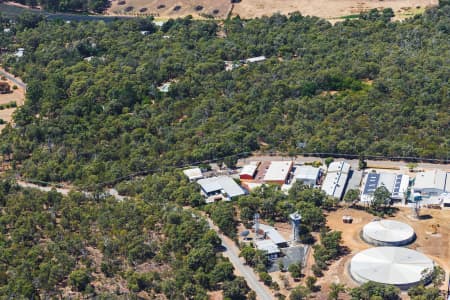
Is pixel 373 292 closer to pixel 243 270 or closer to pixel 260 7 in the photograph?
pixel 243 270

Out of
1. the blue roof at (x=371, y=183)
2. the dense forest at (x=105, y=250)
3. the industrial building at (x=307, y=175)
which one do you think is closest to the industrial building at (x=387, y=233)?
the blue roof at (x=371, y=183)

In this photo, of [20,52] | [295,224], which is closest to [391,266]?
[295,224]

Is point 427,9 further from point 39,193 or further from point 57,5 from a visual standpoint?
point 39,193

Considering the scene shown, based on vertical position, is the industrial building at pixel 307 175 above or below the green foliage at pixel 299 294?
below

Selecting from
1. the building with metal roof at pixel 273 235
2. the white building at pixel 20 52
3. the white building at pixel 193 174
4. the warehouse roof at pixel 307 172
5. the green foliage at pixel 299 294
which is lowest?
the white building at pixel 20 52

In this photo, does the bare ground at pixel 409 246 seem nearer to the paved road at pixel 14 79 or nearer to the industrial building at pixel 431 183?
the industrial building at pixel 431 183

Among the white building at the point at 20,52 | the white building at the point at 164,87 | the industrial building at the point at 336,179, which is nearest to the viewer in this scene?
the industrial building at the point at 336,179
